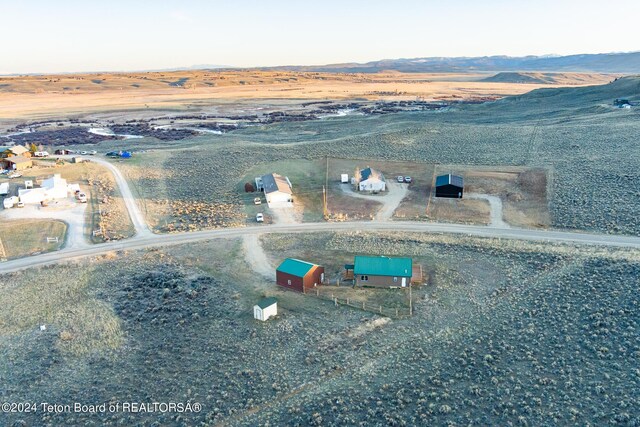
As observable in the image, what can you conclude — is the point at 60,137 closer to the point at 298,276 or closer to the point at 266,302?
the point at 298,276

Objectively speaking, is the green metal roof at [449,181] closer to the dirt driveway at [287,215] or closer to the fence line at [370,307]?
the dirt driveway at [287,215]

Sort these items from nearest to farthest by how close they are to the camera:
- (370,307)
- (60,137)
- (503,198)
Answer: (370,307)
(503,198)
(60,137)

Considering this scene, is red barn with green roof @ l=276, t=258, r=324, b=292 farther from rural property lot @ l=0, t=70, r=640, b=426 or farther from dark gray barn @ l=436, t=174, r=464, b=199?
dark gray barn @ l=436, t=174, r=464, b=199

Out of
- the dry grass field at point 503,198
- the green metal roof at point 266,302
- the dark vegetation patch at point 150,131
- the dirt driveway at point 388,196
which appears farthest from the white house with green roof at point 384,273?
the dark vegetation patch at point 150,131

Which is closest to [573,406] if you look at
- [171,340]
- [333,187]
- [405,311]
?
[405,311]

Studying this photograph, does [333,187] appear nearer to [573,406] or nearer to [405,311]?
[405,311]

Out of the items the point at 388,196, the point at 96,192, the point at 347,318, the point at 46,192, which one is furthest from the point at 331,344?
the point at 46,192
